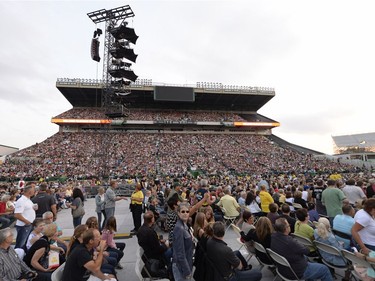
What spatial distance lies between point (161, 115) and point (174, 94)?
18.3 feet

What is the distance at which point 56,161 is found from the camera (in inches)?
1267

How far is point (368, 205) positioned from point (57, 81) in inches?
1955

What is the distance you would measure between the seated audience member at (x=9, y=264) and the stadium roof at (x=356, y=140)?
79192 millimetres

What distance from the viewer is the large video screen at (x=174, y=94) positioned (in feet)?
150

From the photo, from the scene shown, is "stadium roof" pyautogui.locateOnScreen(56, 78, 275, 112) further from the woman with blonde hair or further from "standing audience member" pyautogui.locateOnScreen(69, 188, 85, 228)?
the woman with blonde hair

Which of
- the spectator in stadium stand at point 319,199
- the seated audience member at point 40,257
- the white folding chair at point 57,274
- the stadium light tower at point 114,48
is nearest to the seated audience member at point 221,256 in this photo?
the white folding chair at point 57,274

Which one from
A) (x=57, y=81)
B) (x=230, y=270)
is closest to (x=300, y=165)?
(x=230, y=270)

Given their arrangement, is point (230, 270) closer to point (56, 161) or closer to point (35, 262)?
point (35, 262)

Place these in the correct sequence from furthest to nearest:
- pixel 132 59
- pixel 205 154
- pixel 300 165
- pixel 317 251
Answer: pixel 205 154 → pixel 300 165 → pixel 132 59 → pixel 317 251

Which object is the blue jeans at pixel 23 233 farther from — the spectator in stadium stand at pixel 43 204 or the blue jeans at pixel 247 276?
the blue jeans at pixel 247 276

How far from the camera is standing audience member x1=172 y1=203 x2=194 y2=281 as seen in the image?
3.28 metres

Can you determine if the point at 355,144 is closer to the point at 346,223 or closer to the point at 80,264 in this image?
the point at 346,223

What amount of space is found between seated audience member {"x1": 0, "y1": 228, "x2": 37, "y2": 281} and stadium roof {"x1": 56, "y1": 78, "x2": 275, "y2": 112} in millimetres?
40895

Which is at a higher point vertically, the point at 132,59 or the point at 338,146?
the point at 132,59
